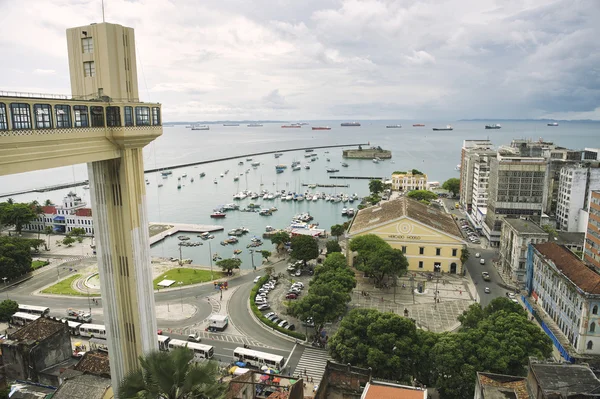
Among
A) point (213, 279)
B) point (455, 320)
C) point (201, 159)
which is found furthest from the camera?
point (201, 159)

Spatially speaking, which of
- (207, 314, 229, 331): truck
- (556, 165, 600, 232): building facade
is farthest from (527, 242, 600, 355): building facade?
(207, 314, 229, 331): truck

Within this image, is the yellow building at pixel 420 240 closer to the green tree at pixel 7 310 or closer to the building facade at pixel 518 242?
the building facade at pixel 518 242

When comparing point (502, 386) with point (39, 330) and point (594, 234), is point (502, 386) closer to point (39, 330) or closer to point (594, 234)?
point (594, 234)

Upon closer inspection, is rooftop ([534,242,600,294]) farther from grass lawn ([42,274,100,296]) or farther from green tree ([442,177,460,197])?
green tree ([442,177,460,197])

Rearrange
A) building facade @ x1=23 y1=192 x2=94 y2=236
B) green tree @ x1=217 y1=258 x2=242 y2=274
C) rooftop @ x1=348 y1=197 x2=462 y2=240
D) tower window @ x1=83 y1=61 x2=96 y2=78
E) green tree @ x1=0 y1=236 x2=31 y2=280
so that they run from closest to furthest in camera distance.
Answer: tower window @ x1=83 y1=61 x2=96 y2=78, green tree @ x1=0 y1=236 x2=31 y2=280, green tree @ x1=217 y1=258 x2=242 y2=274, rooftop @ x1=348 y1=197 x2=462 y2=240, building facade @ x1=23 y1=192 x2=94 y2=236

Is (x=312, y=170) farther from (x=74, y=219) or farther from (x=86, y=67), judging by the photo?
(x=86, y=67)

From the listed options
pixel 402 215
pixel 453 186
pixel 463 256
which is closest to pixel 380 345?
pixel 402 215

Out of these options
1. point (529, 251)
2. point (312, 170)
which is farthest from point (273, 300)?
point (312, 170)
